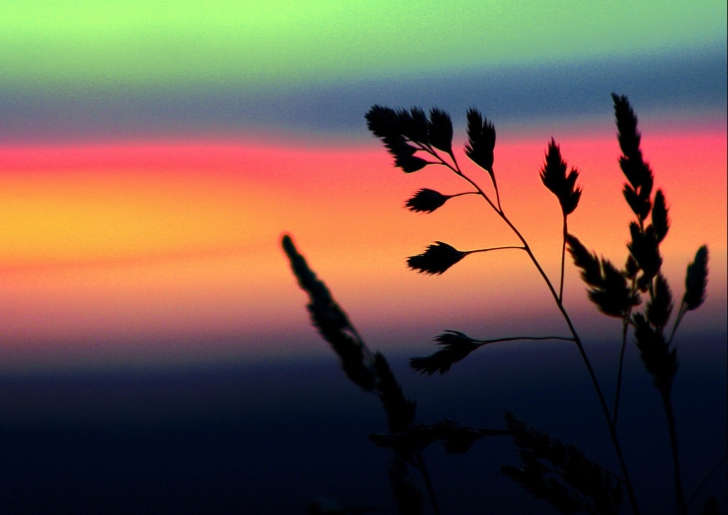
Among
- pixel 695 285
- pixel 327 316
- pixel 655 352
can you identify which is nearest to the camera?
pixel 327 316

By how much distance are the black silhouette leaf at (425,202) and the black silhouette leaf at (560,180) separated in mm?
206

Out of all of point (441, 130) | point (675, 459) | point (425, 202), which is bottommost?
point (675, 459)

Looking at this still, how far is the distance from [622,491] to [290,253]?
0.81m

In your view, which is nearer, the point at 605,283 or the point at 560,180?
the point at 605,283

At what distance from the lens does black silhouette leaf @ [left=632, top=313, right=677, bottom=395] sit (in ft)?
3.71

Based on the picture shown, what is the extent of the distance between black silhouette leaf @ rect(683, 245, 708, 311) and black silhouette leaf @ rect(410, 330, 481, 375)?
47cm

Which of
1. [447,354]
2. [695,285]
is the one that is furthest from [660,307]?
[447,354]

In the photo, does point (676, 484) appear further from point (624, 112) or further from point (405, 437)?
point (624, 112)

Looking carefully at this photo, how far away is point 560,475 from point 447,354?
12.1 inches

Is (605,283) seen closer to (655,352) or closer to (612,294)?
(612,294)

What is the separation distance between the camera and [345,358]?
1.07 metres

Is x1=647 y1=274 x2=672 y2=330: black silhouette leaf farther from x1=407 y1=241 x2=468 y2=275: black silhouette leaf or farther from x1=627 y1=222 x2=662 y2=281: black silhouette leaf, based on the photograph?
x1=407 y1=241 x2=468 y2=275: black silhouette leaf

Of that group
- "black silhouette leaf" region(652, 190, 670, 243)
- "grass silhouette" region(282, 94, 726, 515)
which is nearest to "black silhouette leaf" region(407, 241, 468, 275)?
"grass silhouette" region(282, 94, 726, 515)

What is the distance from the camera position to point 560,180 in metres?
1.26
